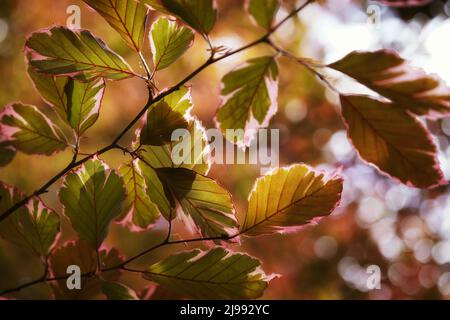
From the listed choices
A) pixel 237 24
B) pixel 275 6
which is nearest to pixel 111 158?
pixel 237 24

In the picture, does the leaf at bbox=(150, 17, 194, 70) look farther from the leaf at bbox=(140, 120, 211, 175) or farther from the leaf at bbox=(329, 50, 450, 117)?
the leaf at bbox=(329, 50, 450, 117)

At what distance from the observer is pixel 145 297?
54cm

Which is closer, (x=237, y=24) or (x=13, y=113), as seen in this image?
(x=13, y=113)

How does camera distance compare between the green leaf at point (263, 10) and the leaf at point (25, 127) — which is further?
the leaf at point (25, 127)

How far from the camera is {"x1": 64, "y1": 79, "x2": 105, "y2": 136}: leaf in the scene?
466mm

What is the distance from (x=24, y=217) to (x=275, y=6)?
36 centimetres

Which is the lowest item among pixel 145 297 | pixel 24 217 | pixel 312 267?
pixel 312 267

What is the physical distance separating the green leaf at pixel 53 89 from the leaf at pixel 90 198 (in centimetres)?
8

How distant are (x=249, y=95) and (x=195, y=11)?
0.12 meters

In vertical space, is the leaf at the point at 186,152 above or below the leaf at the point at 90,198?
above

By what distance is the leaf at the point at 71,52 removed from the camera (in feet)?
1.34

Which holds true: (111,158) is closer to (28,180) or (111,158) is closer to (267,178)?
(28,180)

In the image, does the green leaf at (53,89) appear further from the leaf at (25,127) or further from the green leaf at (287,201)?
the green leaf at (287,201)

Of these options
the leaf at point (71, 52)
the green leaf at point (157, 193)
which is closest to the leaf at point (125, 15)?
the leaf at point (71, 52)
